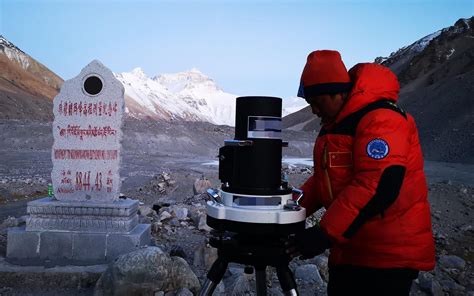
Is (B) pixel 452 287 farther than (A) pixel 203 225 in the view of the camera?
No

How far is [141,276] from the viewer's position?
3.97 m

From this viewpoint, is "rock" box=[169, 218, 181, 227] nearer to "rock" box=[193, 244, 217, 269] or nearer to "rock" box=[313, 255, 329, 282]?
"rock" box=[193, 244, 217, 269]

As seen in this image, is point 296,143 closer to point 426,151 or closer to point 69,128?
point 426,151

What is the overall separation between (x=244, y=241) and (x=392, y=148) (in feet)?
2.42

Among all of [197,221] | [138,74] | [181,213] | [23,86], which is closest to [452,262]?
[197,221]

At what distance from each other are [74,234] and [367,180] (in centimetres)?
423

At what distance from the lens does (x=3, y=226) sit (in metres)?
6.74

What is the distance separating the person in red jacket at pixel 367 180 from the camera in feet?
5.82

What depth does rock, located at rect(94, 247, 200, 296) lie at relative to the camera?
3.93 metres

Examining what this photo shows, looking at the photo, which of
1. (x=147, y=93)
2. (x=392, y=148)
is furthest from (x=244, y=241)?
(x=147, y=93)

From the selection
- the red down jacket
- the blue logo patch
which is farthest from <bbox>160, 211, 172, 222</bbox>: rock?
the blue logo patch

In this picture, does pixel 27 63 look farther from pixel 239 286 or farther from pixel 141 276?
pixel 239 286

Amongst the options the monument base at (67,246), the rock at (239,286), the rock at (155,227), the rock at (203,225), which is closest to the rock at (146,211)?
the rock at (155,227)

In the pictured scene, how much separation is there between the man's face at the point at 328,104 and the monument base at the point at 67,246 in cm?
359
